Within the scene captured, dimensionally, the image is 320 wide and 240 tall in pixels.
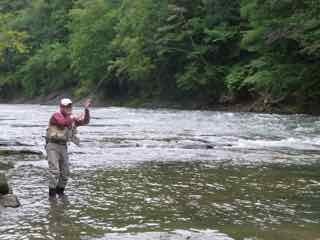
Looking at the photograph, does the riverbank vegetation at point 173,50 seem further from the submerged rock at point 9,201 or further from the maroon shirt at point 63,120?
the submerged rock at point 9,201

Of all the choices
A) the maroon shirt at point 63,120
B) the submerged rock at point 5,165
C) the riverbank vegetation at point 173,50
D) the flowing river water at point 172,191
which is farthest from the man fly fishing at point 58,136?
the riverbank vegetation at point 173,50

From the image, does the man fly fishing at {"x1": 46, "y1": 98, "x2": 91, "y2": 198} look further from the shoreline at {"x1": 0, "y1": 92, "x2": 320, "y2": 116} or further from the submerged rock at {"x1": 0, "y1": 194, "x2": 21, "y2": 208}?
the shoreline at {"x1": 0, "y1": 92, "x2": 320, "y2": 116}

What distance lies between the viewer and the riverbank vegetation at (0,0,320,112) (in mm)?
37688

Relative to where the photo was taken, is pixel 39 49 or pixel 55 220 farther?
pixel 39 49

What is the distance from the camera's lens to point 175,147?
62.9 feet

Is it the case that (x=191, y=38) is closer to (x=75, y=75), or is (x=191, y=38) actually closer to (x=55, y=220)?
(x=75, y=75)

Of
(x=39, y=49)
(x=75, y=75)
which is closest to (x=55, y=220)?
(x=75, y=75)

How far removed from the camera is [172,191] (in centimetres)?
1117

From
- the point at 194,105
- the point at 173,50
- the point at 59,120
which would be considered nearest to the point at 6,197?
the point at 59,120

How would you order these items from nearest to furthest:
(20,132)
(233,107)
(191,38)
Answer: (20,132)
(233,107)
(191,38)

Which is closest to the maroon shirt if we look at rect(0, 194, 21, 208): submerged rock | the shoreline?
rect(0, 194, 21, 208): submerged rock

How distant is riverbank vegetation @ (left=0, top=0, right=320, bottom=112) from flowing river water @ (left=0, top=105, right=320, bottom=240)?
9.44 feet

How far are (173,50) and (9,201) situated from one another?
4532 cm

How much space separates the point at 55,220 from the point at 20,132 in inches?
614
